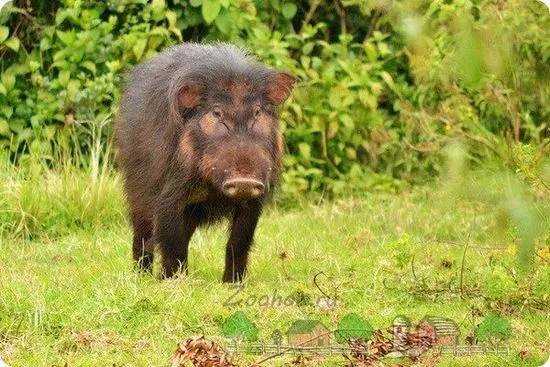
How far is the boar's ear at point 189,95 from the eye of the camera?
6.88 metres

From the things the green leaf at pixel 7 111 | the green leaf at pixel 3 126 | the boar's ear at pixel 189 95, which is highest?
the boar's ear at pixel 189 95

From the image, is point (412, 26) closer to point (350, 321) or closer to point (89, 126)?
point (350, 321)

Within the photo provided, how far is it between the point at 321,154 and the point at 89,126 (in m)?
1.98

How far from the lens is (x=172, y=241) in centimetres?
719

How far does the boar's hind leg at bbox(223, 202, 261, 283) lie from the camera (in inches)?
286

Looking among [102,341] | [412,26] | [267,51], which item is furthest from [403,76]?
[102,341]

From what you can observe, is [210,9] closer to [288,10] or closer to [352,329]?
[288,10]

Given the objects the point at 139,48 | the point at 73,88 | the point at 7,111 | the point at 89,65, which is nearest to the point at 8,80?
the point at 7,111

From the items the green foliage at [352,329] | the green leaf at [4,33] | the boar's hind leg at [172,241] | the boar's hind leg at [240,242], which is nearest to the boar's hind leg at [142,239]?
the boar's hind leg at [172,241]

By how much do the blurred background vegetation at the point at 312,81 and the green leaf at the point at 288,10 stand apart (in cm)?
1

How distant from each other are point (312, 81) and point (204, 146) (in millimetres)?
3642

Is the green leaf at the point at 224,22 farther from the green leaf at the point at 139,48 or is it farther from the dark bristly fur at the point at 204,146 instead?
the dark bristly fur at the point at 204,146

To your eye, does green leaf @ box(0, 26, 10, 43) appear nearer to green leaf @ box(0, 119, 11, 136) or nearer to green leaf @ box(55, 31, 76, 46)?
green leaf @ box(55, 31, 76, 46)

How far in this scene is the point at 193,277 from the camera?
728cm
